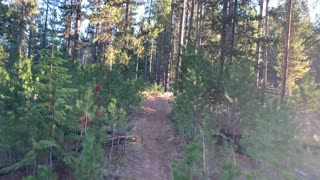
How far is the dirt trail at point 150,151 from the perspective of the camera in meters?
11.2

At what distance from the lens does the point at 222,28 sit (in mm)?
15711

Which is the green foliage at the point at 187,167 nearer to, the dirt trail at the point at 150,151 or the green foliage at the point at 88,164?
the green foliage at the point at 88,164

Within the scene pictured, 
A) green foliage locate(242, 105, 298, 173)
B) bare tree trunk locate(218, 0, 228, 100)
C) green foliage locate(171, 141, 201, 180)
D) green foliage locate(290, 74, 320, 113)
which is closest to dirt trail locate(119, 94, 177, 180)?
bare tree trunk locate(218, 0, 228, 100)

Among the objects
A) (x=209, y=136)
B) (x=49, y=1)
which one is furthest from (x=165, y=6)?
(x=209, y=136)

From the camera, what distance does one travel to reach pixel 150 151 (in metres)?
12.9

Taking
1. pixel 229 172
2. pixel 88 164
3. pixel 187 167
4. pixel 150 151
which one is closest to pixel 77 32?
pixel 150 151

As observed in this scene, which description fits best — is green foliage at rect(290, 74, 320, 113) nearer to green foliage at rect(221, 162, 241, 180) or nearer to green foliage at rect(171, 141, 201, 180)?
green foliage at rect(171, 141, 201, 180)

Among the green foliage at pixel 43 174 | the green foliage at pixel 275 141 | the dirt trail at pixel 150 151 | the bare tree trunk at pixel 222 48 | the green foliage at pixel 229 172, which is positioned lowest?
the dirt trail at pixel 150 151

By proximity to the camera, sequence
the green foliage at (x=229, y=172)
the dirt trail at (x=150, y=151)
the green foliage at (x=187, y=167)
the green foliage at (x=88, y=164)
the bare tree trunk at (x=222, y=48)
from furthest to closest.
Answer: the bare tree trunk at (x=222, y=48)
the dirt trail at (x=150, y=151)
the green foliage at (x=88, y=164)
the green foliage at (x=229, y=172)
the green foliage at (x=187, y=167)

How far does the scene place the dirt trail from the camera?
1116cm

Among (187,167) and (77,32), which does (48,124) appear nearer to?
(187,167)

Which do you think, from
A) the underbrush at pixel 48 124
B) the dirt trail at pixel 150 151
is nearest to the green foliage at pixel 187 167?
the underbrush at pixel 48 124

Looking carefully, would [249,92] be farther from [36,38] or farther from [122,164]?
[36,38]

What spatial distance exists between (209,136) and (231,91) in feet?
11.7
